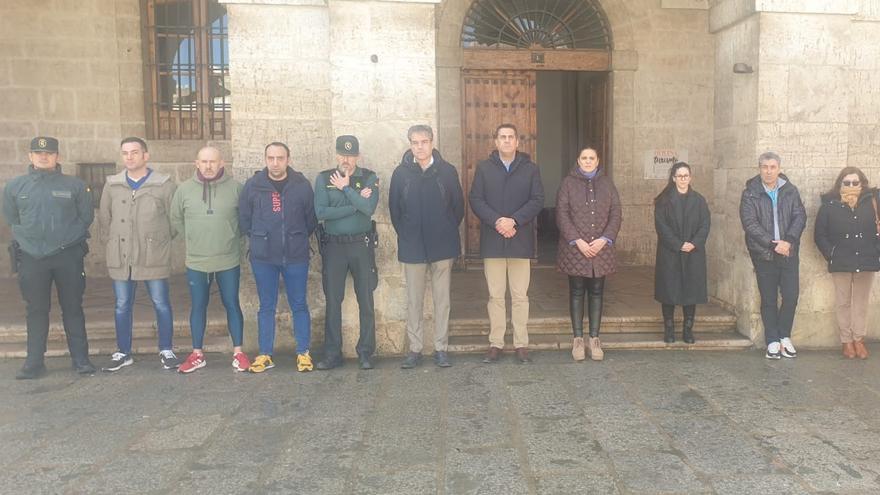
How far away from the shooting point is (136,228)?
5438 millimetres

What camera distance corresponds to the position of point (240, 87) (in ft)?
19.1

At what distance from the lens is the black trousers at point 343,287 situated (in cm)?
545

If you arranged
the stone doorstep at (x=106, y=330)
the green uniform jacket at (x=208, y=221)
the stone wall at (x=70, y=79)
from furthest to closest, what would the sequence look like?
the stone wall at (x=70, y=79)
the stone doorstep at (x=106, y=330)
the green uniform jacket at (x=208, y=221)

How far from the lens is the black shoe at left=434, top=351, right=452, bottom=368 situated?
5.55 meters

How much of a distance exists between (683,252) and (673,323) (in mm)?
675

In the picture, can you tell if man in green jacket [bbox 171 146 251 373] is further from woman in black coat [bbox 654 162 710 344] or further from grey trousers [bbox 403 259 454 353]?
woman in black coat [bbox 654 162 710 344]

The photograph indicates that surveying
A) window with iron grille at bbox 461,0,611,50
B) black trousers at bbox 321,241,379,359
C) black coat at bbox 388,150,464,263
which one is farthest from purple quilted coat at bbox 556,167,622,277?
window with iron grille at bbox 461,0,611,50

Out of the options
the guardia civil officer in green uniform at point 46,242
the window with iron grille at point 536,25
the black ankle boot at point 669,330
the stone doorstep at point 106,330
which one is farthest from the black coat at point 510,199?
the window with iron grille at point 536,25

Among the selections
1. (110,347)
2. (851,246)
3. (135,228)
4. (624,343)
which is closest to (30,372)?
(110,347)

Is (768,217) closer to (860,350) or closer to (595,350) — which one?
(860,350)

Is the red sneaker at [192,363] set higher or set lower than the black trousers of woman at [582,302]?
lower

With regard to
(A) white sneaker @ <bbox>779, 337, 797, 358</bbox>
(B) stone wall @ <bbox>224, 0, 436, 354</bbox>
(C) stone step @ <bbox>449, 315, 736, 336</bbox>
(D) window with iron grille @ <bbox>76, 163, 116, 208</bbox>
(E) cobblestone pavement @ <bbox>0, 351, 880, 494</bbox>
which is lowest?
(E) cobblestone pavement @ <bbox>0, 351, 880, 494</bbox>

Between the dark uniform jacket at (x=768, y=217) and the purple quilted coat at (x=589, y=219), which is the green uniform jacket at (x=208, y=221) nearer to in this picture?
the purple quilted coat at (x=589, y=219)

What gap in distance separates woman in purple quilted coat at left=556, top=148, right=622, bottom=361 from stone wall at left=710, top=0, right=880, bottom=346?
154 centimetres
